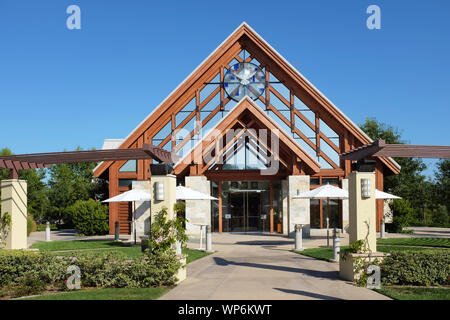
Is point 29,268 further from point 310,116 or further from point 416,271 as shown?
point 310,116

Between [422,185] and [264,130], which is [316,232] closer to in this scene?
[264,130]

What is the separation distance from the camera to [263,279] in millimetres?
10773

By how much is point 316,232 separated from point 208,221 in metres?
6.66

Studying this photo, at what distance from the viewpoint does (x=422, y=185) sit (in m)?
41.4

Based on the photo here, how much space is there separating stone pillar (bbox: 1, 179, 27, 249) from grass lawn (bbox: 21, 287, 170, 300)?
4425mm

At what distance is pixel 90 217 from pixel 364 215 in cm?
1863

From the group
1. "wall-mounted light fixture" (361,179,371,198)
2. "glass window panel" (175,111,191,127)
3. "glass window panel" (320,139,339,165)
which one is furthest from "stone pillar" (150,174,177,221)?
"glass window panel" (320,139,339,165)

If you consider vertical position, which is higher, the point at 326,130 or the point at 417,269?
the point at 326,130

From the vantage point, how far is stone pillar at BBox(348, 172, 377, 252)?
10594 millimetres

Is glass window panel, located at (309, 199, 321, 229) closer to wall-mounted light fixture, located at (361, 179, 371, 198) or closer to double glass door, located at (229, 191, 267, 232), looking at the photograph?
double glass door, located at (229, 191, 267, 232)

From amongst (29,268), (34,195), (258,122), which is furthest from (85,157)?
(34,195)

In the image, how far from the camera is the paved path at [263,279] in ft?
29.3

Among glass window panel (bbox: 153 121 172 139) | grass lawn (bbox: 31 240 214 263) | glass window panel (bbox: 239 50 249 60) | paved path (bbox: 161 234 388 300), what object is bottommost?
grass lawn (bbox: 31 240 214 263)

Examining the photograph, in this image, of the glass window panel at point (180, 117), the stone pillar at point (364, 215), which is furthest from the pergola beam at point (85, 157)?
the glass window panel at point (180, 117)
